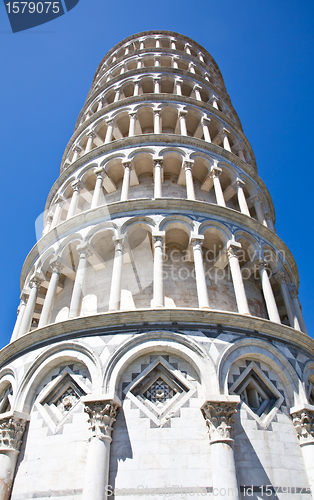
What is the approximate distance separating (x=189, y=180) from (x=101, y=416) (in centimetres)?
896

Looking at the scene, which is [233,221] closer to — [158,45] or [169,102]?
[169,102]

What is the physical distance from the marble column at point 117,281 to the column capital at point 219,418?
353 centimetres

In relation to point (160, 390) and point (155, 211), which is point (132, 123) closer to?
point (155, 211)

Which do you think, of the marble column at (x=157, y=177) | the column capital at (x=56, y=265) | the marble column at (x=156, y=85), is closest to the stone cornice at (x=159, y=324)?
the column capital at (x=56, y=265)

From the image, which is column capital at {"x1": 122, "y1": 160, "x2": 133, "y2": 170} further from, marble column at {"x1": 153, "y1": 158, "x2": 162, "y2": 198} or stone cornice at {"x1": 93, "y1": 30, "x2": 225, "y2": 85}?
stone cornice at {"x1": 93, "y1": 30, "x2": 225, "y2": 85}

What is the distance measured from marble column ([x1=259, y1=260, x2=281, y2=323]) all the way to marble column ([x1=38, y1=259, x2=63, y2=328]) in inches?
269

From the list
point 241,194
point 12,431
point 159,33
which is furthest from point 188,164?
point 159,33

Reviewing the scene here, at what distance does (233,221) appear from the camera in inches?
516

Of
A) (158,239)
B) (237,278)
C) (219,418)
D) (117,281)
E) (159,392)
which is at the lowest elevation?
(219,418)

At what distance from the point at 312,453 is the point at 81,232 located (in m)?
9.27

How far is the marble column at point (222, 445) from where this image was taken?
7299mm

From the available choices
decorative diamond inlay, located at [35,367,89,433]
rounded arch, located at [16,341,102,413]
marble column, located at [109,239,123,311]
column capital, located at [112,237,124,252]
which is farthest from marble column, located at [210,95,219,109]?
decorative diamond inlay, located at [35,367,89,433]

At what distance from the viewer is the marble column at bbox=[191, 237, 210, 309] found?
10344mm

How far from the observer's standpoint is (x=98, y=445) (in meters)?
7.82
